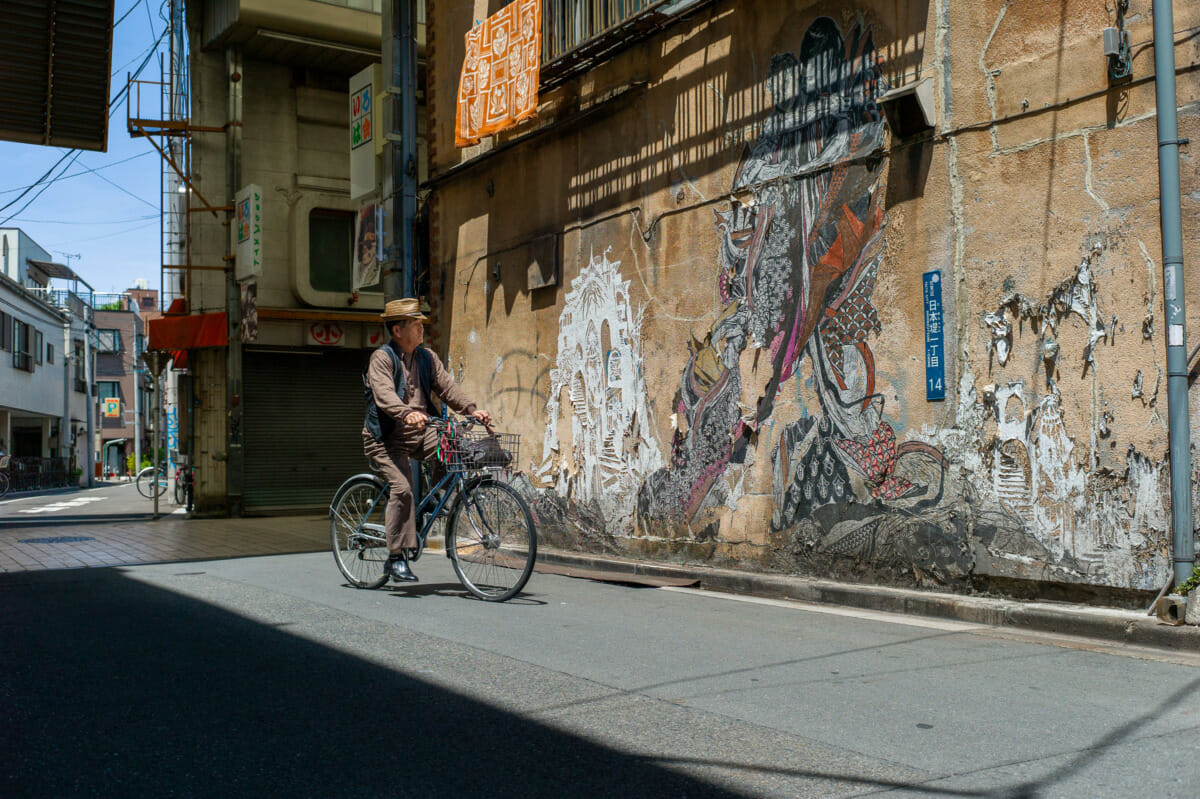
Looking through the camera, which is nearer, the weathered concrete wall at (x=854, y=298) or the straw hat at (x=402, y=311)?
the weathered concrete wall at (x=854, y=298)

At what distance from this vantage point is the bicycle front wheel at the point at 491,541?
7.02m

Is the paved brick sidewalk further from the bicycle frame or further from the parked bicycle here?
the bicycle frame

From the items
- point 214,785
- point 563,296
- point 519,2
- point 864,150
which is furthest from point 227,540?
point 214,785

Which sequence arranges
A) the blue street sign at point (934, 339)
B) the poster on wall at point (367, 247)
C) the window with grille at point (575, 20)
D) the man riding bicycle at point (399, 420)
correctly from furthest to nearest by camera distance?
1. the poster on wall at point (367, 247)
2. the window with grille at point (575, 20)
3. the man riding bicycle at point (399, 420)
4. the blue street sign at point (934, 339)

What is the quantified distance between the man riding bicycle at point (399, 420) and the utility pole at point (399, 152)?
4768 mm

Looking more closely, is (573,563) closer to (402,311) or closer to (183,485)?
(402,311)

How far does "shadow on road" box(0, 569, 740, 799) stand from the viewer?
3.39 meters

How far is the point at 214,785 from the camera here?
11.1ft

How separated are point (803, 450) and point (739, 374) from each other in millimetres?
1000

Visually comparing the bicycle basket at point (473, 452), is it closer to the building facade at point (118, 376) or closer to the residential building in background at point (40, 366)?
the residential building in background at point (40, 366)

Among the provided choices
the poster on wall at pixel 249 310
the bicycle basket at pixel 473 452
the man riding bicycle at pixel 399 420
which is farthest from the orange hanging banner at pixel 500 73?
the poster on wall at pixel 249 310

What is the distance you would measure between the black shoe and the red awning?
47.4 feet

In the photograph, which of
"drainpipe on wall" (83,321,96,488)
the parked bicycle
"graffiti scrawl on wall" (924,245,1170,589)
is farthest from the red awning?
"drainpipe on wall" (83,321,96,488)

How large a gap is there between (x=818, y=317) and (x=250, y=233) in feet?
45.8
